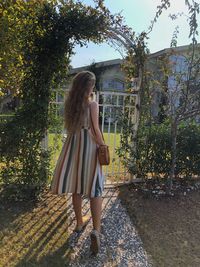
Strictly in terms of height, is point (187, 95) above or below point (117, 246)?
above

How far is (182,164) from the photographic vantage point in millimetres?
5059

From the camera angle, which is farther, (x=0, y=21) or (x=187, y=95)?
(x=187, y=95)

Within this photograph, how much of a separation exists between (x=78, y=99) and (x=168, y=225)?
6.92 feet

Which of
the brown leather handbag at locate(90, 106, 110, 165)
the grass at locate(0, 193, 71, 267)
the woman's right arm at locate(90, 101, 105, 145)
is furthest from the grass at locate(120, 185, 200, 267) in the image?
the woman's right arm at locate(90, 101, 105, 145)

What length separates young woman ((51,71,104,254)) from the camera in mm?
3094

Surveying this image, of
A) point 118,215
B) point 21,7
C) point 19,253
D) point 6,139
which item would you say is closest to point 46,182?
point 6,139

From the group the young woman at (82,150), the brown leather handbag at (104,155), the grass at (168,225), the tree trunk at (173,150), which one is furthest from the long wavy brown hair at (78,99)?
the tree trunk at (173,150)

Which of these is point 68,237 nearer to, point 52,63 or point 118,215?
point 118,215

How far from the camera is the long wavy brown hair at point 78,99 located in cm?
308

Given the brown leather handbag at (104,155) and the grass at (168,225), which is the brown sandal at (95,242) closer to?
the grass at (168,225)

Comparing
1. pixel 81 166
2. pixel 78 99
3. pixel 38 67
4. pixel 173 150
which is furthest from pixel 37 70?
pixel 173 150

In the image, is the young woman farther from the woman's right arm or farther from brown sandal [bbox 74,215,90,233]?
brown sandal [bbox 74,215,90,233]

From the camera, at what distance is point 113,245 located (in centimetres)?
344

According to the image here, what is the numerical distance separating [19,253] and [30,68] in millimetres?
2447
